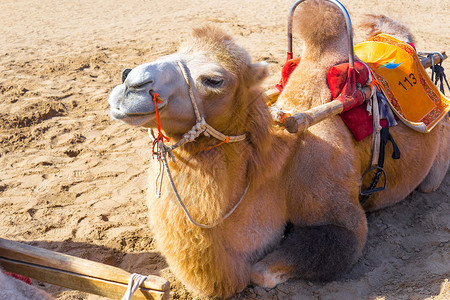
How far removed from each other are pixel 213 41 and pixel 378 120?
150 centimetres

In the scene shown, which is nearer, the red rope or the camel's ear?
the red rope

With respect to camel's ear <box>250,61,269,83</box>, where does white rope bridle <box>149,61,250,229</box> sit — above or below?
below

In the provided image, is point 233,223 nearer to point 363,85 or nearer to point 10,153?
point 363,85

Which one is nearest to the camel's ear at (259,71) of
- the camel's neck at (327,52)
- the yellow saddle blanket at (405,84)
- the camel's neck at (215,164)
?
the camel's neck at (215,164)

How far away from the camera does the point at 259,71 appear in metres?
2.33

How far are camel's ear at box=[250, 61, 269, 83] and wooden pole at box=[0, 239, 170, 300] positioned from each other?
3.77 ft

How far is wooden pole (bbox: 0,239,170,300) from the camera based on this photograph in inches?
76.6

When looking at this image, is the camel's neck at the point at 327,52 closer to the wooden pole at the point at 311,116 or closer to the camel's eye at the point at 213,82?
the wooden pole at the point at 311,116

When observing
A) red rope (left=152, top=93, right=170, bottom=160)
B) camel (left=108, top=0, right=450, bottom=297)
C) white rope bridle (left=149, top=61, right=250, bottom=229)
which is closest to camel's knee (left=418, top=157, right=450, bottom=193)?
camel (left=108, top=0, right=450, bottom=297)

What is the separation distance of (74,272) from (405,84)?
2999 millimetres

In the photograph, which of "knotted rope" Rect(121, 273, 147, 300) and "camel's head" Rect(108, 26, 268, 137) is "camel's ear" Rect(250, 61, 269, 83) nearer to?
"camel's head" Rect(108, 26, 268, 137)

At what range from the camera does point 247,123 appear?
2.45 m

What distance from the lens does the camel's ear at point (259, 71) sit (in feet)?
7.66

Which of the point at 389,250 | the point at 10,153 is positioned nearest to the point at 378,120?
the point at 389,250
